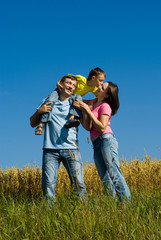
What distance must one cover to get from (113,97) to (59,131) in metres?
0.96

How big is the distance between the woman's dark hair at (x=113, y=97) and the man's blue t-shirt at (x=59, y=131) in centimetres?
64

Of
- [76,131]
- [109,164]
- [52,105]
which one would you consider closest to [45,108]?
[52,105]

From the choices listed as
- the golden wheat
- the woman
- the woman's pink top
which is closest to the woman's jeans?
the woman

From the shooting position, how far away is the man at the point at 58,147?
12.4ft

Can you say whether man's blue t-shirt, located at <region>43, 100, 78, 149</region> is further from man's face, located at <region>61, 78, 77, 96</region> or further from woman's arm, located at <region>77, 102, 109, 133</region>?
woman's arm, located at <region>77, 102, 109, 133</region>

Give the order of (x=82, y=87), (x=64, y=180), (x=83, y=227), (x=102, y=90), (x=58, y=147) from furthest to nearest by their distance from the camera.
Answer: (x=64, y=180) → (x=82, y=87) → (x=102, y=90) → (x=58, y=147) → (x=83, y=227)

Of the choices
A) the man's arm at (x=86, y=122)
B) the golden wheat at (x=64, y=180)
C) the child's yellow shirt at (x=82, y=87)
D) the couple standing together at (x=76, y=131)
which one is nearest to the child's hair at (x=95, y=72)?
the couple standing together at (x=76, y=131)

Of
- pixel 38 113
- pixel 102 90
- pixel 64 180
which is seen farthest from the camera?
pixel 64 180

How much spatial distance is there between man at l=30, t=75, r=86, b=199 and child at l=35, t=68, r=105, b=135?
84mm

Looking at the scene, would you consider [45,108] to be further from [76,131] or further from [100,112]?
[100,112]

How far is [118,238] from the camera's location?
247cm

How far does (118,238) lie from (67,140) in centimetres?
169

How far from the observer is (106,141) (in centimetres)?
367

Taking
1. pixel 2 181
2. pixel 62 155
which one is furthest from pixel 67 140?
pixel 2 181
